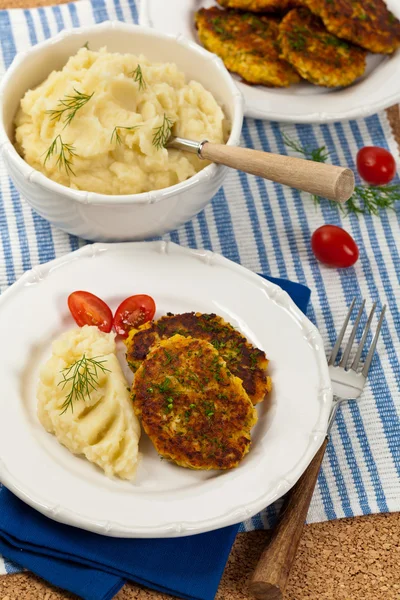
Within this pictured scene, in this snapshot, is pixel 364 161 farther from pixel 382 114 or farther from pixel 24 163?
pixel 24 163

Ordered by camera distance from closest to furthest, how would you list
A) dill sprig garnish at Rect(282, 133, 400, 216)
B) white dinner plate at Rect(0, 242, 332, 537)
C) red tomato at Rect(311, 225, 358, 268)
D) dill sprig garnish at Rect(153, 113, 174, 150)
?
white dinner plate at Rect(0, 242, 332, 537) < dill sprig garnish at Rect(153, 113, 174, 150) < red tomato at Rect(311, 225, 358, 268) < dill sprig garnish at Rect(282, 133, 400, 216)

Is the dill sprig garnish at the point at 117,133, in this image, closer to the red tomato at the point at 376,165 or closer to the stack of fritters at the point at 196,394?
the stack of fritters at the point at 196,394

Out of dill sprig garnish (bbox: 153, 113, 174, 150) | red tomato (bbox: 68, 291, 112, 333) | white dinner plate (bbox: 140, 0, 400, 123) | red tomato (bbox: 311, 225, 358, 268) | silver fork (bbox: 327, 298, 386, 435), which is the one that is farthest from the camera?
white dinner plate (bbox: 140, 0, 400, 123)

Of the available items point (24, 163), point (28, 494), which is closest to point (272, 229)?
point (24, 163)

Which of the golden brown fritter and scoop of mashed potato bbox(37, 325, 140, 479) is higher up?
the golden brown fritter

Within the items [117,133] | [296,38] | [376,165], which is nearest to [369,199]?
[376,165]

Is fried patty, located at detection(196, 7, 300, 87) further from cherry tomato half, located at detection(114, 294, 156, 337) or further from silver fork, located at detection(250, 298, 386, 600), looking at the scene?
cherry tomato half, located at detection(114, 294, 156, 337)

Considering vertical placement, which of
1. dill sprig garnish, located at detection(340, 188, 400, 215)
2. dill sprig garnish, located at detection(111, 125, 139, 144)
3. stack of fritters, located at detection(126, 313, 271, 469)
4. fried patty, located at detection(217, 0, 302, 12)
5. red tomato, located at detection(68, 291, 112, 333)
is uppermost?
dill sprig garnish, located at detection(111, 125, 139, 144)

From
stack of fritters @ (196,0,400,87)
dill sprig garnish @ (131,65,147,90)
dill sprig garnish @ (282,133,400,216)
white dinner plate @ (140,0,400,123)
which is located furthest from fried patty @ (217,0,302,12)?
dill sprig garnish @ (131,65,147,90)

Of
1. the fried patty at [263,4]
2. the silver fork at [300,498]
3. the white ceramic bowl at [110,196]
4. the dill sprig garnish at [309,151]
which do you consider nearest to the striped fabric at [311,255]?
the dill sprig garnish at [309,151]
